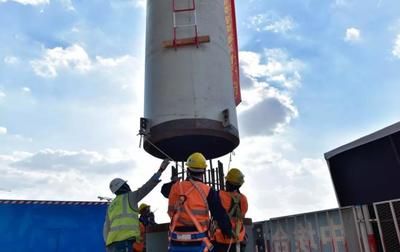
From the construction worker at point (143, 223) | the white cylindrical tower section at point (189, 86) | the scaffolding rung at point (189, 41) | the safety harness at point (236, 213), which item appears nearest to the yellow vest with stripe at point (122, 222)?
the safety harness at point (236, 213)

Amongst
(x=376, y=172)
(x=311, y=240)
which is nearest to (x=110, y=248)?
(x=311, y=240)

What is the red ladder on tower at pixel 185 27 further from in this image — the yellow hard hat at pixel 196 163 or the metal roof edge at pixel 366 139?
the metal roof edge at pixel 366 139

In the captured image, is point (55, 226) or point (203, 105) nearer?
point (203, 105)

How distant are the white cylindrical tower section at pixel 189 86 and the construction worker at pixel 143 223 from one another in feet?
5.31

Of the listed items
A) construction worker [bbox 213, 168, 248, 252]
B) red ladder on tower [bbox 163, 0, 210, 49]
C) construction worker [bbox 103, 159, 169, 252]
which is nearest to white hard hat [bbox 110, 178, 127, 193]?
construction worker [bbox 103, 159, 169, 252]

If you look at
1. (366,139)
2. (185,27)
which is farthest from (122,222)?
(366,139)

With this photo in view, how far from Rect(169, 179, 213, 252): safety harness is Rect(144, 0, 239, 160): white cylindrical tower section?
274 centimetres

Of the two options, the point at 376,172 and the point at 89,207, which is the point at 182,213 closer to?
the point at 376,172

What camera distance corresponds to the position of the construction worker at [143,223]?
7.31m

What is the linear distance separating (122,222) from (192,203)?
1.35m

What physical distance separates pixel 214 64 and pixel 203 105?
42.7 inches

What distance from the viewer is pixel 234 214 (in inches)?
205

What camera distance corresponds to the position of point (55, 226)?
9.60 meters

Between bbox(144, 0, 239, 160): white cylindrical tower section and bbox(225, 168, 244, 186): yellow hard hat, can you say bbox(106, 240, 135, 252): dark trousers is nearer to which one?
bbox(225, 168, 244, 186): yellow hard hat
